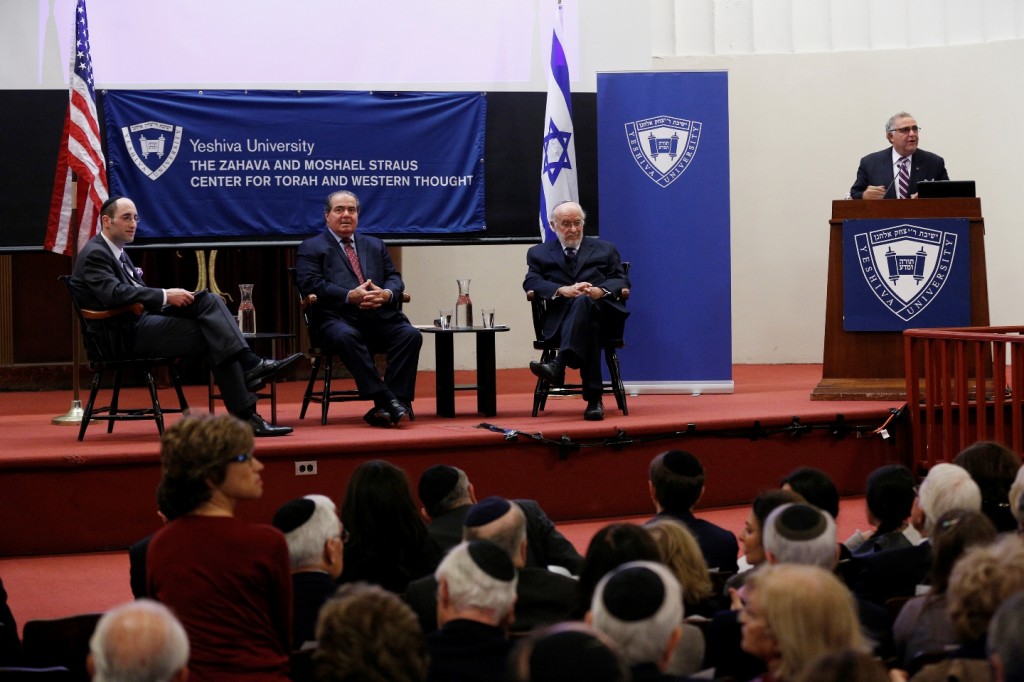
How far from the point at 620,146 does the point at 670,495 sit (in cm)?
382

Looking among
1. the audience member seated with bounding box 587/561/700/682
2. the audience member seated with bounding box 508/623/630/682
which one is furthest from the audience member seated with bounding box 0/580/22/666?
the audience member seated with bounding box 508/623/630/682

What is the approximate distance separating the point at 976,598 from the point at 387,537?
5.15 ft

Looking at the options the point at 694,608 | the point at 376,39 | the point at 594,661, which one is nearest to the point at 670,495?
the point at 694,608

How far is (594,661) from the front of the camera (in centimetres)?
163

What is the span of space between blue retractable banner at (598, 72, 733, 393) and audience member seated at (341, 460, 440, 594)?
Result: 161 inches

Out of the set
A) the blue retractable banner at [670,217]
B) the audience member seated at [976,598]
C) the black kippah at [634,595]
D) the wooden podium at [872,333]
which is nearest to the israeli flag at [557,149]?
the blue retractable banner at [670,217]

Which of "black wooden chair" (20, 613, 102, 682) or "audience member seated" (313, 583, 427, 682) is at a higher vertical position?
"audience member seated" (313, 583, 427, 682)

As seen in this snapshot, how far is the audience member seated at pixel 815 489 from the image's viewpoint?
11.9 ft

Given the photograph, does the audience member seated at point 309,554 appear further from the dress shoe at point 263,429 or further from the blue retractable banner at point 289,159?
the blue retractable banner at point 289,159

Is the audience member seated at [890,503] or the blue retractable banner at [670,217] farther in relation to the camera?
the blue retractable banner at [670,217]

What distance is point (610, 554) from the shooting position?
2654 mm

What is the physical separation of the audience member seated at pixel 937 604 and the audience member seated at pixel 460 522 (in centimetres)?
109

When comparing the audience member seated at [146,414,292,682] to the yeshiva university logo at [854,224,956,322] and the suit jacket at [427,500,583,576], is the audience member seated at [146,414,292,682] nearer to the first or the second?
the suit jacket at [427,500,583,576]

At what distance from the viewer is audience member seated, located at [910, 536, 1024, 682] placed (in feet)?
7.16
